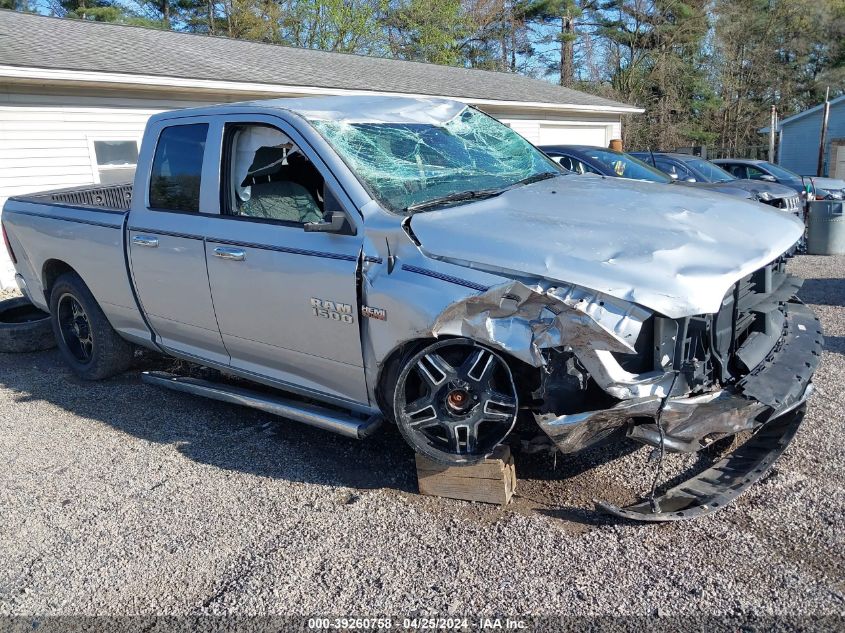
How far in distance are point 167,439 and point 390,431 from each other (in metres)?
1.49

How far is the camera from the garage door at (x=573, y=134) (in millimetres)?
18688

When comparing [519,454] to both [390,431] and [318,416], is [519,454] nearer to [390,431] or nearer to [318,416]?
[390,431]

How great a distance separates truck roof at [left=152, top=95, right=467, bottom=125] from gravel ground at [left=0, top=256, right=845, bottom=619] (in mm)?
1972

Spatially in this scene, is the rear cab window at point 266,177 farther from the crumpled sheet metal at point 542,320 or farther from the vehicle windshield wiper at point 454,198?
the crumpled sheet metal at point 542,320

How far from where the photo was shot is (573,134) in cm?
1956

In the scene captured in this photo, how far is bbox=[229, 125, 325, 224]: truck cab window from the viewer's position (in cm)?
404

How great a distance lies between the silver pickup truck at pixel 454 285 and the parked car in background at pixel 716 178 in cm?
667

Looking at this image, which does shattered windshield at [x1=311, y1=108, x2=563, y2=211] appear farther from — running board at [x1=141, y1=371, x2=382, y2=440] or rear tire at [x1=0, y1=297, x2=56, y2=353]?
rear tire at [x1=0, y1=297, x2=56, y2=353]

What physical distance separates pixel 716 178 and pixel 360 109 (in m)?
10.1

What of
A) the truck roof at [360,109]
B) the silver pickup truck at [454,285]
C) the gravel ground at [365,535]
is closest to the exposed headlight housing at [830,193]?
the gravel ground at [365,535]

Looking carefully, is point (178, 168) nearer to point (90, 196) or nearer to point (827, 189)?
point (90, 196)

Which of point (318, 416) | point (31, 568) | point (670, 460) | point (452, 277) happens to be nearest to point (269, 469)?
point (318, 416)

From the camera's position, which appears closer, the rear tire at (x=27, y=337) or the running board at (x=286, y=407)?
the running board at (x=286, y=407)

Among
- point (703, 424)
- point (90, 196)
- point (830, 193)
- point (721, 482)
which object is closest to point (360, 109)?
point (703, 424)
